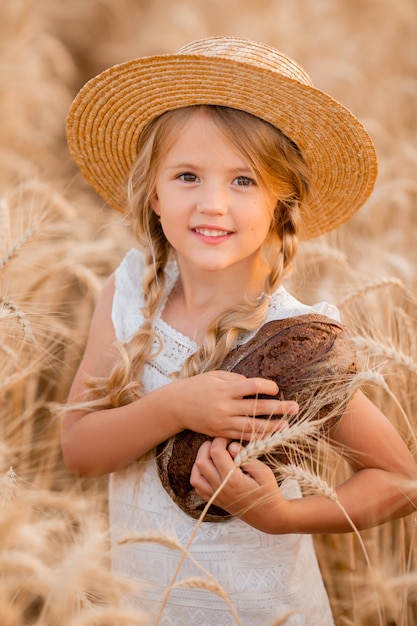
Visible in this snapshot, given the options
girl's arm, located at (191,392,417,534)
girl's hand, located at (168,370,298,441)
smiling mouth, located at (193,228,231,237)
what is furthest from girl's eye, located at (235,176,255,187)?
girl's arm, located at (191,392,417,534)

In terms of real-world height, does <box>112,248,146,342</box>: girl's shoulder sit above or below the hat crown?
below

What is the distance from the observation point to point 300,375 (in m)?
1.44

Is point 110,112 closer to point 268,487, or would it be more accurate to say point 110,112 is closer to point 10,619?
point 268,487

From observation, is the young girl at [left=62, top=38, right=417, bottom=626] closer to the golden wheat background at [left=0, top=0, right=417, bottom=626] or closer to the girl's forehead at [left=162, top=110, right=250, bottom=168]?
the girl's forehead at [left=162, top=110, right=250, bottom=168]

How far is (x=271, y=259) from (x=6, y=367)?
73 cm

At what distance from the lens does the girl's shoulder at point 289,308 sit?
1.67m

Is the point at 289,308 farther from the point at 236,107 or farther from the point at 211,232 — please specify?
the point at 236,107

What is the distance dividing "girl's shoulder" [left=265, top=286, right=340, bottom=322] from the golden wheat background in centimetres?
12

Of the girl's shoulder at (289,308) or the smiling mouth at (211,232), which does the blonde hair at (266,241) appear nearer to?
the girl's shoulder at (289,308)

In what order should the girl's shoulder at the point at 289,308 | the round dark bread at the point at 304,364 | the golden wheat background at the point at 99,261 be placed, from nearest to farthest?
the golden wheat background at the point at 99,261, the round dark bread at the point at 304,364, the girl's shoulder at the point at 289,308

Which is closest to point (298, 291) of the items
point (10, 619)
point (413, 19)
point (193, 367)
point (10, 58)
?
point (193, 367)

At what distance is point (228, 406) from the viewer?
1441 mm

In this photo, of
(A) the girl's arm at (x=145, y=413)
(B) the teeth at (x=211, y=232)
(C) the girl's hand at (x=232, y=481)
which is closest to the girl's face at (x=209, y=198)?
(B) the teeth at (x=211, y=232)

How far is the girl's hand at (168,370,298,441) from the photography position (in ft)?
4.65
